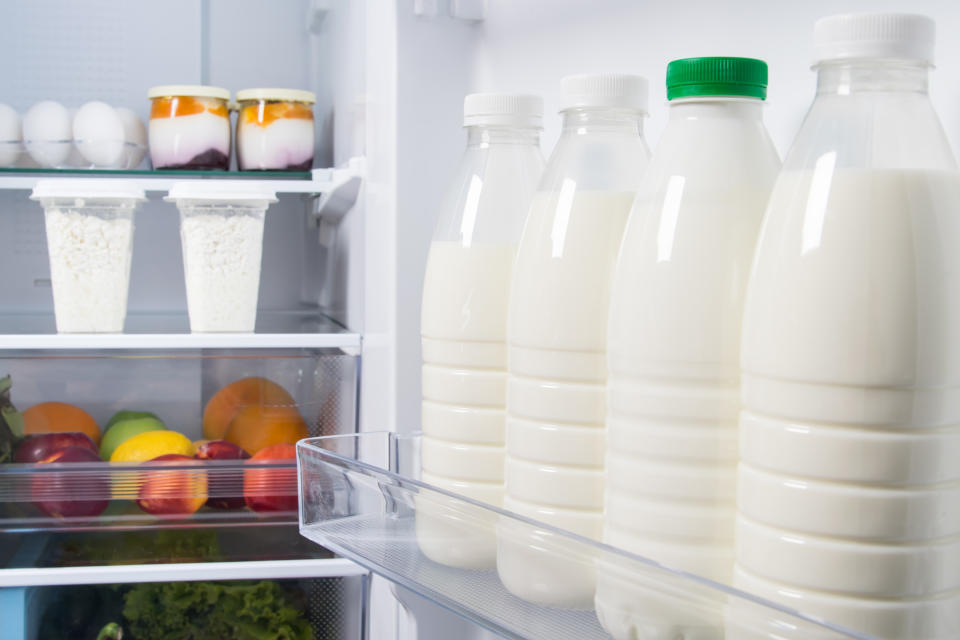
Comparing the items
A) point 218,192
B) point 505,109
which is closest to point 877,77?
point 505,109

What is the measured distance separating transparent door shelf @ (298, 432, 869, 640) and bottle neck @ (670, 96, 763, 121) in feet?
0.68

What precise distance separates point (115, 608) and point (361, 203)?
0.75m

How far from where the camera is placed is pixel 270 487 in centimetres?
137

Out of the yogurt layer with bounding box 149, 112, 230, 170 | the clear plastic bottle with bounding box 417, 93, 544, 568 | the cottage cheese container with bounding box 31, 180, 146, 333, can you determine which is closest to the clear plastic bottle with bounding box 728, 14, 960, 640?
the clear plastic bottle with bounding box 417, 93, 544, 568

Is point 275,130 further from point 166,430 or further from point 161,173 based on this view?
point 166,430

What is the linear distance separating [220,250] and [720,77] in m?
1.09

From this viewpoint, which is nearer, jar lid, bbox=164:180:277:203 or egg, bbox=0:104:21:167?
jar lid, bbox=164:180:277:203

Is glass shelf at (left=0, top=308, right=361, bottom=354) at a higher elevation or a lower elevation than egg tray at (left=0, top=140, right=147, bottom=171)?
lower

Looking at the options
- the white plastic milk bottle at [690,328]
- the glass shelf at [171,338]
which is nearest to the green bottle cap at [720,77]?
Result: the white plastic milk bottle at [690,328]

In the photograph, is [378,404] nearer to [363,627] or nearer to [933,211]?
[363,627]

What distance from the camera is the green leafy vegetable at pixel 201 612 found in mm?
1371

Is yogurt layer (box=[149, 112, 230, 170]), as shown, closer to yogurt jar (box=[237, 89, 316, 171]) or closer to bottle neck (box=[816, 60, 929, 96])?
yogurt jar (box=[237, 89, 316, 171])

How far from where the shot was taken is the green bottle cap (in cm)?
41

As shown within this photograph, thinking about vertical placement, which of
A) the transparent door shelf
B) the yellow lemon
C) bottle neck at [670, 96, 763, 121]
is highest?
bottle neck at [670, 96, 763, 121]
